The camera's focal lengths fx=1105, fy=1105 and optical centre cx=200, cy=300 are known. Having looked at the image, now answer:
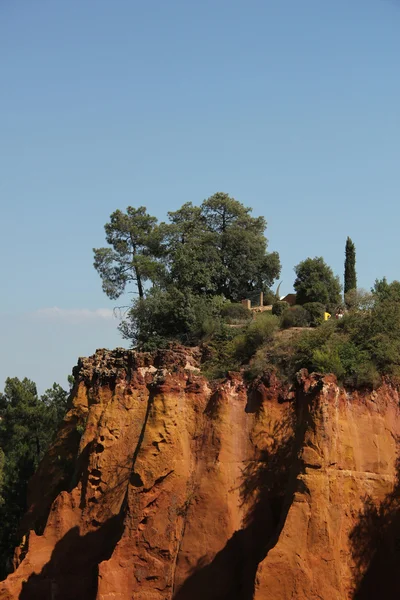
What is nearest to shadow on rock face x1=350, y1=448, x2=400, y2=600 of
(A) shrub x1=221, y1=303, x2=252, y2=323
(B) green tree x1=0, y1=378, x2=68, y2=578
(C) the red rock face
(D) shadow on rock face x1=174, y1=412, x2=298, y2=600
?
(C) the red rock face

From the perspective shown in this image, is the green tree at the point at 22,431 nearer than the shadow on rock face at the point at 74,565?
No

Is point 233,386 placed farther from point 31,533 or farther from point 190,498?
point 31,533

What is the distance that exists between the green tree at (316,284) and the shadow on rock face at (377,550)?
820 inches

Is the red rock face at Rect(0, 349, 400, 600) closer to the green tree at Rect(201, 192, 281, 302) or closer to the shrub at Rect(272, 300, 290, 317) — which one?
the shrub at Rect(272, 300, 290, 317)

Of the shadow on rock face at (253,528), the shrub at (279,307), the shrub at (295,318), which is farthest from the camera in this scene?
the shrub at (279,307)

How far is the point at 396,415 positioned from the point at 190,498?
6.48 meters

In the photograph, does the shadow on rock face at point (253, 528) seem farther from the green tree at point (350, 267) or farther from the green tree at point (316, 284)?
the green tree at point (350, 267)

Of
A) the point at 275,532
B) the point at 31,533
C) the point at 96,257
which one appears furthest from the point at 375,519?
the point at 96,257

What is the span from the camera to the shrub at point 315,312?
4655 centimetres

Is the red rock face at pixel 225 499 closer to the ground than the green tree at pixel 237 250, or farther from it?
closer to the ground

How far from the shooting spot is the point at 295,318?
151 ft

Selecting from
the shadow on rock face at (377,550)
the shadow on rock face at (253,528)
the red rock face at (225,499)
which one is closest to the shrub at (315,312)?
the red rock face at (225,499)

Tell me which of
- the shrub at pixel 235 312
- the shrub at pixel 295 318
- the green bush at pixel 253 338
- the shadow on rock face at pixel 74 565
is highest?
the shrub at pixel 235 312

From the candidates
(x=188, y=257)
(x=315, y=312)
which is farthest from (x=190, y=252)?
(x=315, y=312)
